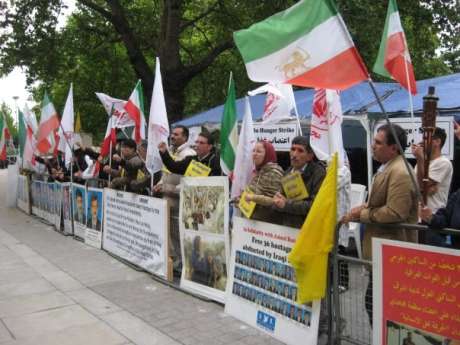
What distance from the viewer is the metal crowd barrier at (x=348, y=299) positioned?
404 cm

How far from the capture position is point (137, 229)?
23.2 feet

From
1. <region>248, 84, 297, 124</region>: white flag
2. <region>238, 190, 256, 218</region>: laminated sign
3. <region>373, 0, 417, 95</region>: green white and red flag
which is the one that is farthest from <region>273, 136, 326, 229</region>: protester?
<region>248, 84, 297, 124</region>: white flag

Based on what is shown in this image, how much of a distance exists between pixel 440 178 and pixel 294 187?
4.57ft

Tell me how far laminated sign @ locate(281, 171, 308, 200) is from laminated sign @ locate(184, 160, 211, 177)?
1.47 metres

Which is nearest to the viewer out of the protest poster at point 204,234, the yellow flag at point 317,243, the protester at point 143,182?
the yellow flag at point 317,243

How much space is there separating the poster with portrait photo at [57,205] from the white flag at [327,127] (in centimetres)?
728

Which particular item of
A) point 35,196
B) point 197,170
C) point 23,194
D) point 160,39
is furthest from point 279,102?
point 160,39

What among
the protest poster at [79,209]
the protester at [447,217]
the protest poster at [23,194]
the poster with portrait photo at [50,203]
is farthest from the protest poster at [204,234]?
the protest poster at [23,194]

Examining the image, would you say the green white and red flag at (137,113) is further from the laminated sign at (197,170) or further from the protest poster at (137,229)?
the laminated sign at (197,170)

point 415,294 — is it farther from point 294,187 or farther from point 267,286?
point 267,286

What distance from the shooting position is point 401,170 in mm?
3752

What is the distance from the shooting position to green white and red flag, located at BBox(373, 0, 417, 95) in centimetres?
366

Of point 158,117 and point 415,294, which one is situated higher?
point 158,117

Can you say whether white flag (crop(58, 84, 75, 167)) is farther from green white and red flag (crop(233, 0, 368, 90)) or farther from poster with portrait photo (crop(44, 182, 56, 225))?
green white and red flag (crop(233, 0, 368, 90))
